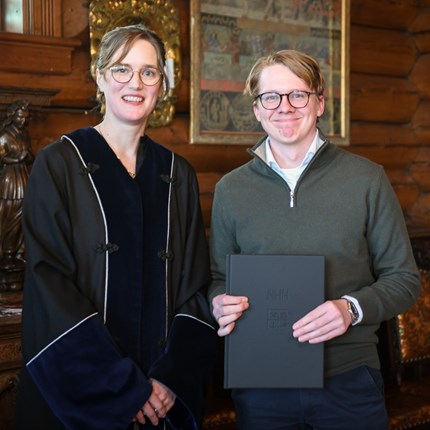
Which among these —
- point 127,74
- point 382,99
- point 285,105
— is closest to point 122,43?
point 127,74

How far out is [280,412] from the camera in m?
2.11

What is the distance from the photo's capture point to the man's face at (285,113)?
214 centimetres

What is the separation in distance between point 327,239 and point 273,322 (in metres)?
0.27

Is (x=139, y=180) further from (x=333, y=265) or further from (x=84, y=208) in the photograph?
(x=333, y=265)

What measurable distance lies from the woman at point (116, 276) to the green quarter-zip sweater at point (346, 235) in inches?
9.4

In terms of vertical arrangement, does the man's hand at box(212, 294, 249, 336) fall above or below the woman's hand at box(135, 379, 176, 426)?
above

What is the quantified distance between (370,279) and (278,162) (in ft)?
1.35

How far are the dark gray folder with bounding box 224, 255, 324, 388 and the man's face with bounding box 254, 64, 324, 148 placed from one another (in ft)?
1.14

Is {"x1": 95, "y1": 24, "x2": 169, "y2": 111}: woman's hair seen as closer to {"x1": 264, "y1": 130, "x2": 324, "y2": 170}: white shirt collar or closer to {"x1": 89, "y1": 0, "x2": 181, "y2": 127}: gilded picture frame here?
{"x1": 264, "y1": 130, "x2": 324, "y2": 170}: white shirt collar

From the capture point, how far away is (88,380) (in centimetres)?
202

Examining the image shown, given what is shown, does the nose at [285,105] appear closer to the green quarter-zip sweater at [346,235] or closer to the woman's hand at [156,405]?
the green quarter-zip sweater at [346,235]

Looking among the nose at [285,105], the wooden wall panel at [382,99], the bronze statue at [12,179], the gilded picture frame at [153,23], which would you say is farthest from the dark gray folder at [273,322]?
the wooden wall panel at [382,99]

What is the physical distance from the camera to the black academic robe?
2.02m

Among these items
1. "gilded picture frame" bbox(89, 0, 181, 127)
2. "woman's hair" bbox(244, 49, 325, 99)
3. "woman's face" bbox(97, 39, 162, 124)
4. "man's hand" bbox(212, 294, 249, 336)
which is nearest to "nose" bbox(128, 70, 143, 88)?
"woman's face" bbox(97, 39, 162, 124)
